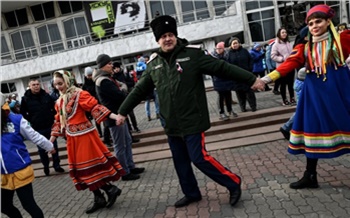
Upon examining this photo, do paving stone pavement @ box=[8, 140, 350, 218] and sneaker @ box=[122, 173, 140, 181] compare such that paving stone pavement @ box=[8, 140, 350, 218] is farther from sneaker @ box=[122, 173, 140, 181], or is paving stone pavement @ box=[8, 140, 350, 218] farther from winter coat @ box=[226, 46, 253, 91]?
winter coat @ box=[226, 46, 253, 91]

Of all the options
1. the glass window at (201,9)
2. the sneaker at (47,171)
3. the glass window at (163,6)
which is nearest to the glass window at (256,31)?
the glass window at (201,9)

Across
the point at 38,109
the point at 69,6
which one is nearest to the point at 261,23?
the point at 69,6

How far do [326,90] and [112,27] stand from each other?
→ 898 inches

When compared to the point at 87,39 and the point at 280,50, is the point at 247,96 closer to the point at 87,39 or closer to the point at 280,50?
the point at 280,50

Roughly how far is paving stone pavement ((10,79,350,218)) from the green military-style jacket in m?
1.05

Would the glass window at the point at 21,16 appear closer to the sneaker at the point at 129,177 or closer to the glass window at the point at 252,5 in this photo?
the glass window at the point at 252,5

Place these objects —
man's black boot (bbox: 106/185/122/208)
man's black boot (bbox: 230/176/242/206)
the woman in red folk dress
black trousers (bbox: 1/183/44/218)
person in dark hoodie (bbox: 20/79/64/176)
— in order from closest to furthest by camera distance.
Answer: black trousers (bbox: 1/183/44/218) → man's black boot (bbox: 230/176/242/206) → the woman in red folk dress → man's black boot (bbox: 106/185/122/208) → person in dark hoodie (bbox: 20/79/64/176)

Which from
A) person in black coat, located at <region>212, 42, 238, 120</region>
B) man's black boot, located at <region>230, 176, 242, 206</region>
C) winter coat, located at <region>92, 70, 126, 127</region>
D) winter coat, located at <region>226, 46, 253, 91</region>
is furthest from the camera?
winter coat, located at <region>226, 46, 253, 91</region>

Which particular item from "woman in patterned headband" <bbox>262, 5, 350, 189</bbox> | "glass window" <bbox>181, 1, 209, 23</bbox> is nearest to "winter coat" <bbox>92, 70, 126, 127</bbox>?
"woman in patterned headband" <bbox>262, 5, 350, 189</bbox>

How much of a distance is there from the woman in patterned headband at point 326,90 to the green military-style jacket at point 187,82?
2.23 feet

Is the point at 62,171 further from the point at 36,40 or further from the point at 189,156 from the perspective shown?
the point at 36,40

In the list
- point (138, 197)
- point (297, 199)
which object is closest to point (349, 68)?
point (297, 199)

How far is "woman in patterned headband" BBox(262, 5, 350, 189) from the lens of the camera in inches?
119

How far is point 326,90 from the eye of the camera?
3.05 metres
